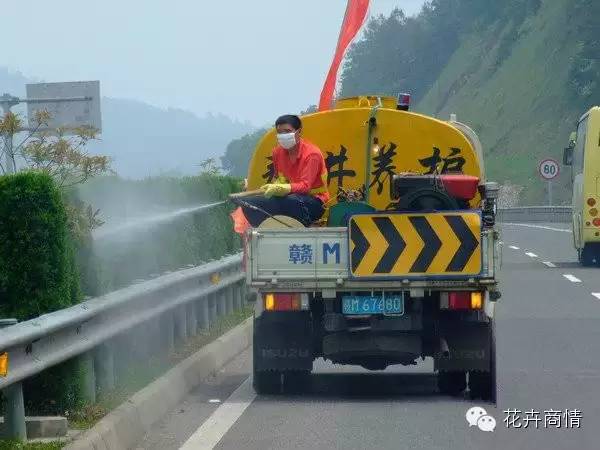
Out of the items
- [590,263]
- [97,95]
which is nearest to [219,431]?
[590,263]

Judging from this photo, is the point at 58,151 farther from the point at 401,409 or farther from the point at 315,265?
the point at 401,409

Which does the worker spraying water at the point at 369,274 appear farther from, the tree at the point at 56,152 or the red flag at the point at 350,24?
the red flag at the point at 350,24

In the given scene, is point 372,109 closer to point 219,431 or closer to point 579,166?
point 219,431

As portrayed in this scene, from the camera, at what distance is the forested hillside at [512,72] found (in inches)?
3565

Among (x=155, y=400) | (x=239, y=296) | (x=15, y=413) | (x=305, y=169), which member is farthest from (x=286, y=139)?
(x=239, y=296)

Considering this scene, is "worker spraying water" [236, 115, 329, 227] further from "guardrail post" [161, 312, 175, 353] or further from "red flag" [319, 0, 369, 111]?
"red flag" [319, 0, 369, 111]

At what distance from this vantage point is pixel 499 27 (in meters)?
134

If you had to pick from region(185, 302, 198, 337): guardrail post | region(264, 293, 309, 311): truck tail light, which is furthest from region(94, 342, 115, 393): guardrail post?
region(185, 302, 198, 337): guardrail post

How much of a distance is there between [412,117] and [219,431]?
374 centimetres

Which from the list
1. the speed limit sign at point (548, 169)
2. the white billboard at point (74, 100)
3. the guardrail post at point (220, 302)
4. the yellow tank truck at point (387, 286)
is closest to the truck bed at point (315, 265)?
the yellow tank truck at point (387, 286)

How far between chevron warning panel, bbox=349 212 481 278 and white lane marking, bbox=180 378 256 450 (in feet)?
4.17

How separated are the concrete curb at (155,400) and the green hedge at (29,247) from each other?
86cm

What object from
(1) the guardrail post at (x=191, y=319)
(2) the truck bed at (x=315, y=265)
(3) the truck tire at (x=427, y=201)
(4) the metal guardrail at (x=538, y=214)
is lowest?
(4) the metal guardrail at (x=538, y=214)

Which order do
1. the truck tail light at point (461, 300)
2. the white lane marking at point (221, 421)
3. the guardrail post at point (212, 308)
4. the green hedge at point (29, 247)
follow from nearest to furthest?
1. the white lane marking at point (221, 421)
2. the green hedge at point (29, 247)
3. the truck tail light at point (461, 300)
4. the guardrail post at point (212, 308)
